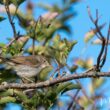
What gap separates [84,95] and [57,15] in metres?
0.70

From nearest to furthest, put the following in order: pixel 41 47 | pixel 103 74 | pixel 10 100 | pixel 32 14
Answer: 1. pixel 103 74
2. pixel 10 100
3. pixel 41 47
4. pixel 32 14

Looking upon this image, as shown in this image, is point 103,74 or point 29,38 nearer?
point 103,74

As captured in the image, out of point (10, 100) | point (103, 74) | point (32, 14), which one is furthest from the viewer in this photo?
point (32, 14)

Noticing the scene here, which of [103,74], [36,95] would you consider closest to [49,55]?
[36,95]

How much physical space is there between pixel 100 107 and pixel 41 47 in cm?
68

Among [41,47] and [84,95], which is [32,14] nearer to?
[41,47]

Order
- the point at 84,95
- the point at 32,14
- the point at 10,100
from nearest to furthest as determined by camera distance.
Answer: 1. the point at 10,100
2. the point at 84,95
3. the point at 32,14

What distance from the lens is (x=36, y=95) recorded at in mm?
2248

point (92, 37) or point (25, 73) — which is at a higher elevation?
point (92, 37)

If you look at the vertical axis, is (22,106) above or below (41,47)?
below

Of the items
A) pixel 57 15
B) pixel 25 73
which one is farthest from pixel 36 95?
pixel 57 15

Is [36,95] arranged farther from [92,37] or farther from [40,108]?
[92,37]

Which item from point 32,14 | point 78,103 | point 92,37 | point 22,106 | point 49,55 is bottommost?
point 22,106

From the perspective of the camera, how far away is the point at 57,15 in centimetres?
314
